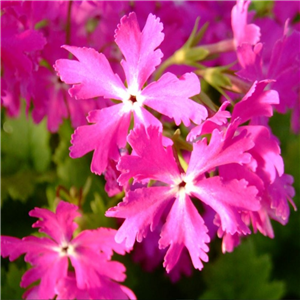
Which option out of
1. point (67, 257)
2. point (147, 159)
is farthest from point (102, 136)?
point (67, 257)

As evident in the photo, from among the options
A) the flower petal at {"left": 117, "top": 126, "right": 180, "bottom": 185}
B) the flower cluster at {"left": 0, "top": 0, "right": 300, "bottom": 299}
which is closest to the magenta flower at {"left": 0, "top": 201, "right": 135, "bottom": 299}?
the flower cluster at {"left": 0, "top": 0, "right": 300, "bottom": 299}

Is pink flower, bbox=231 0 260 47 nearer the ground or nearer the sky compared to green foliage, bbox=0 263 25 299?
nearer the sky

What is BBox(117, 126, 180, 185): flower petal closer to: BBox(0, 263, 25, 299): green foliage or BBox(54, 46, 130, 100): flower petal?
BBox(54, 46, 130, 100): flower petal

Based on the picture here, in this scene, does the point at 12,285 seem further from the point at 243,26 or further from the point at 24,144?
the point at 243,26

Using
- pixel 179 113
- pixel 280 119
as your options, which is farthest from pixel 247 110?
pixel 280 119

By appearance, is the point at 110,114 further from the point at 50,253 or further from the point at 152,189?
the point at 50,253

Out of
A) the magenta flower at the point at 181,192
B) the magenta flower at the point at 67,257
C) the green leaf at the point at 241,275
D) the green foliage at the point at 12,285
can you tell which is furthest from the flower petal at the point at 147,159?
the green leaf at the point at 241,275

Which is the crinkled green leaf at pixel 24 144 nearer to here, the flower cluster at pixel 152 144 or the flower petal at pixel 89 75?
the flower cluster at pixel 152 144
